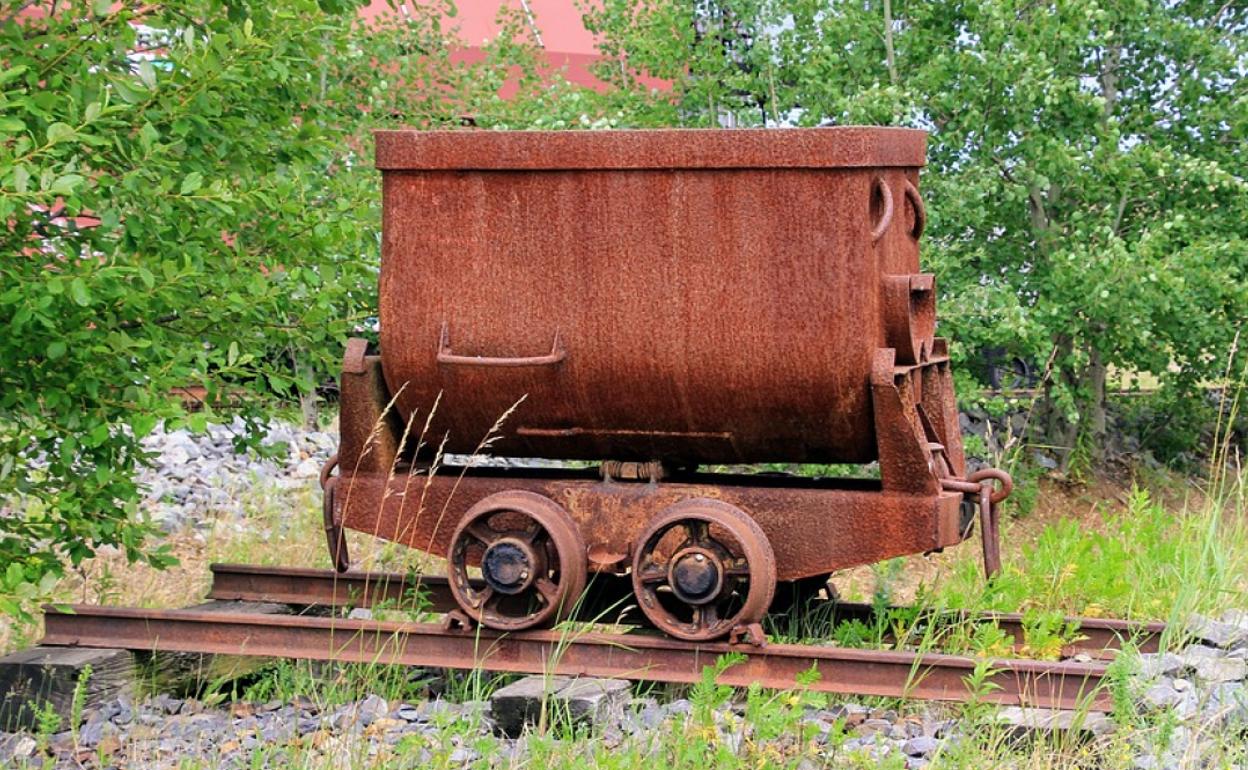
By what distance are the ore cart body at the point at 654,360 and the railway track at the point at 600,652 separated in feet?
0.37

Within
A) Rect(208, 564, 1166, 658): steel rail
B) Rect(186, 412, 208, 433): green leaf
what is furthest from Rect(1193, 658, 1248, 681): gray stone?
Rect(186, 412, 208, 433): green leaf

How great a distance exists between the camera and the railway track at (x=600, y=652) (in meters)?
4.53

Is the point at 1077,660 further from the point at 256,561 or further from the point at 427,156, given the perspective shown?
the point at 256,561

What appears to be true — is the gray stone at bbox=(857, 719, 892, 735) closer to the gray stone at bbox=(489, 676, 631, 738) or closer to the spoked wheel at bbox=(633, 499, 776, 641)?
the spoked wheel at bbox=(633, 499, 776, 641)

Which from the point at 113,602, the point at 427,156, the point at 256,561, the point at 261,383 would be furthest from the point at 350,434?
the point at 256,561

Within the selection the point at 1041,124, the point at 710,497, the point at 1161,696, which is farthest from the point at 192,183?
the point at 1041,124

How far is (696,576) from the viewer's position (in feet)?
16.0

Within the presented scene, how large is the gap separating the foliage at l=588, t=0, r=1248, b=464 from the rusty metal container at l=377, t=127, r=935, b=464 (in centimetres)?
510

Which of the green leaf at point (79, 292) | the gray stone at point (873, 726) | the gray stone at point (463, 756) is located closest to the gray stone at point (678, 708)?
the gray stone at point (873, 726)

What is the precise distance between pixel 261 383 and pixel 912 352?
2.35m

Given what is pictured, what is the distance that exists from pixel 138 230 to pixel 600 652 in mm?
1977

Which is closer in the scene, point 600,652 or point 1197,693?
point 1197,693

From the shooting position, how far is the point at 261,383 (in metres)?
5.48

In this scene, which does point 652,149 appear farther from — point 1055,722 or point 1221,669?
point 1221,669
